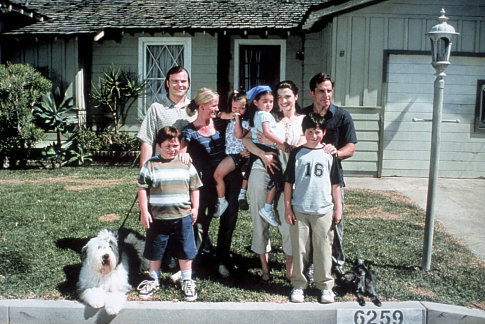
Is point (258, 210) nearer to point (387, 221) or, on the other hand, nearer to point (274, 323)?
point (274, 323)

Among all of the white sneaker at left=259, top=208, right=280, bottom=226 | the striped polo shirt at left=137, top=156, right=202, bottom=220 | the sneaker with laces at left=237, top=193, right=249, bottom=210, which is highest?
the striped polo shirt at left=137, top=156, right=202, bottom=220

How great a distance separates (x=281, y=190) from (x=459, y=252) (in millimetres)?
2387

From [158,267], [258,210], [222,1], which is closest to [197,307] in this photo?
[158,267]

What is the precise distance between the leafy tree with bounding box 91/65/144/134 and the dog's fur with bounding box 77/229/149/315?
7829mm

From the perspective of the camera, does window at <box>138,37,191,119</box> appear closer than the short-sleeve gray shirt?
No

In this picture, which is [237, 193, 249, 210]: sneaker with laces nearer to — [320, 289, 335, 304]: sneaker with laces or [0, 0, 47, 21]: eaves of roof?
[320, 289, 335, 304]: sneaker with laces

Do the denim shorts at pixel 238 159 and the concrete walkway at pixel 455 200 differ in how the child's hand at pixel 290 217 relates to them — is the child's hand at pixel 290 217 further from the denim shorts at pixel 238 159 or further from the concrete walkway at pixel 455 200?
the concrete walkway at pixel 455 200

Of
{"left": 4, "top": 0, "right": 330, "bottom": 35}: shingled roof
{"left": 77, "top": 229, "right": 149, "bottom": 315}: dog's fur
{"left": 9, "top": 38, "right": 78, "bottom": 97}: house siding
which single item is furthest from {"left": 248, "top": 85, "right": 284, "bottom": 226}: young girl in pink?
{"left": 9, "top": 38, "right": 78, "bottom": 97}: house siding

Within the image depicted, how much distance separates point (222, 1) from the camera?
492 inches

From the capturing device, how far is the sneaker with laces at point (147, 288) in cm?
388

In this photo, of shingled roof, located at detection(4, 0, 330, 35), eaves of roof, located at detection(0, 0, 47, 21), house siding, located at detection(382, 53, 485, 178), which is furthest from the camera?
shingled roof, located at detection(4, 0, 330, 35)

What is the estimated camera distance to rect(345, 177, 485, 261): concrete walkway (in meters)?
5.81

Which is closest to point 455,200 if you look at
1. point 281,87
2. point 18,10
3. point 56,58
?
point 281,87

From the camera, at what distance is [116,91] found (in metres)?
11.2
